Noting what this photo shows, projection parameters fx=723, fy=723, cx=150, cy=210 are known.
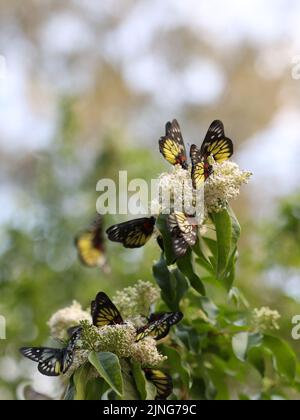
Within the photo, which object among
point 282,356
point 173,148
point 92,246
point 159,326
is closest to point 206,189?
point 173,148

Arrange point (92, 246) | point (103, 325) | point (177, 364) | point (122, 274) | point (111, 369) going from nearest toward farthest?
point (111, 369) < point (103, 325) < point (177, 364) < point (92, 246) < point (122, 274)

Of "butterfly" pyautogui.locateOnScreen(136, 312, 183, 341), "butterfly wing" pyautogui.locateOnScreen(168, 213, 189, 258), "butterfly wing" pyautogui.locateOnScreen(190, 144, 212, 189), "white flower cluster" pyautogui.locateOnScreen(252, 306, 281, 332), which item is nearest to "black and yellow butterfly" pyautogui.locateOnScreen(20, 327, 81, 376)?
"butterfly" pyautogui.locateOnScreen(136, 312, 183, 341)

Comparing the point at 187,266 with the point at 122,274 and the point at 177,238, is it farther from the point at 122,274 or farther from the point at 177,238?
the point at 122,274

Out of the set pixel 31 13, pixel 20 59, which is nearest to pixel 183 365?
pixel 20 59

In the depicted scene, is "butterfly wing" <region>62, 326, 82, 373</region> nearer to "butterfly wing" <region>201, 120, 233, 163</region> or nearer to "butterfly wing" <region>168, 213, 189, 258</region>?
"butterfly wing" <region>168, 213, 189, 258</region>

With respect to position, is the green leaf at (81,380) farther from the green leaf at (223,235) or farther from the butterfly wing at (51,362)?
the green leaf at (223,235)
